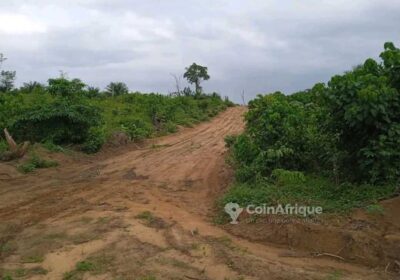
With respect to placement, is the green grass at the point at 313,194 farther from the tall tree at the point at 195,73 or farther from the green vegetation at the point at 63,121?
the tall tree at the point at 195,73

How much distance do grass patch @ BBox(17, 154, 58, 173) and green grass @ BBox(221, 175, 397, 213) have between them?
557 centimetres

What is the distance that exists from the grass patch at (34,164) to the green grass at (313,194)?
5574 millimetres

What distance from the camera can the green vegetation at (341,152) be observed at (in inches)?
290

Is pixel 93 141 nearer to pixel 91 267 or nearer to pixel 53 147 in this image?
pixel 53 147

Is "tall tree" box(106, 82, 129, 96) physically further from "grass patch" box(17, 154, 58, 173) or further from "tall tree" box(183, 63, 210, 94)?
"grass patch" box(17, 154, 58, 173)

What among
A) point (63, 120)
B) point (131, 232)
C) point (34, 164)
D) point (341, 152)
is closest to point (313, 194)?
point (341, 152)

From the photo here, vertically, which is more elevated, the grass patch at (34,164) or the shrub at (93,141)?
the shrub at (93,141)

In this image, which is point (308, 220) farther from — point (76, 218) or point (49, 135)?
point (49, 135)

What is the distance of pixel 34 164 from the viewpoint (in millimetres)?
12266

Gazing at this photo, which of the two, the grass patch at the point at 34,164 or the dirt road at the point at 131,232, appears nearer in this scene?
the dirt road at the point at 131,232

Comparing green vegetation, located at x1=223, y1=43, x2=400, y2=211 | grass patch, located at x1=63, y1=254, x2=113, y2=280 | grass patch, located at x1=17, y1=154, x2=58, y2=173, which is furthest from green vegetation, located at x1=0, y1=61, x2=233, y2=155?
grass patch, located at x1=63, y1=254, x2=113, y2=280

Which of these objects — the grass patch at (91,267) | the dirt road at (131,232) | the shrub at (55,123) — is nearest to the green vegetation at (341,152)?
the dirt road at (131,232)

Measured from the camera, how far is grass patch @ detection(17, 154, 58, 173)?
11820 millimetres

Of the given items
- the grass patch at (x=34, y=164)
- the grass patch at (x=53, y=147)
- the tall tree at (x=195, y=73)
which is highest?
the tall tree at (x=195, y=73)
